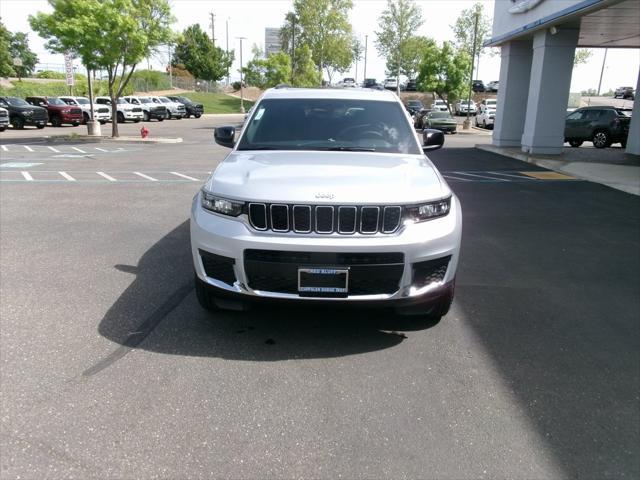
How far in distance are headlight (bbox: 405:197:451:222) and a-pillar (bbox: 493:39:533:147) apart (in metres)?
18.5

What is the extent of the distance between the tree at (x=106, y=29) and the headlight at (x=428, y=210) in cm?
2089

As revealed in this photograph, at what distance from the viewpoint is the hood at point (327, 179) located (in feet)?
11.6

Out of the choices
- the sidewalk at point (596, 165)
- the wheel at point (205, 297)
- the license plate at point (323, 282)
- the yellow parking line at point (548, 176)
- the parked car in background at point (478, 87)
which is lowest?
the yellow parking line at point (548, 176)

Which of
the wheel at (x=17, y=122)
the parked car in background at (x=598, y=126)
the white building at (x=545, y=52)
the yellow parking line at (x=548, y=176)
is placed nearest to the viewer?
the yellow parking line at (x=548, y=176)

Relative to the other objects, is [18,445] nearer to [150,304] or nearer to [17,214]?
[150,304]

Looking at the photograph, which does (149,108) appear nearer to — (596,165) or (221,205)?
(596,165)

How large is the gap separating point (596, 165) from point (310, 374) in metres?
14.6

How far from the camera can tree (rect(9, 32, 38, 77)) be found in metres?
90.4

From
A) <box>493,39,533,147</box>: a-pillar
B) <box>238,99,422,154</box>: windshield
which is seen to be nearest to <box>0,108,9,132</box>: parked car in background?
<box>493,39,533,147</box>: a-pillar

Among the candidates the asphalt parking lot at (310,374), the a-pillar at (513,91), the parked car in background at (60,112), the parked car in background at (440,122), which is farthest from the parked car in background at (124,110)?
the asphalt parking lot at (310,374)

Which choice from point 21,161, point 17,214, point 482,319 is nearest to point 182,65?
point 21,161

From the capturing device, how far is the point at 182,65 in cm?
8056

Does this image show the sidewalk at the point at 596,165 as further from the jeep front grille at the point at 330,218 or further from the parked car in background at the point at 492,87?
the parked car in background at the point at 492,87

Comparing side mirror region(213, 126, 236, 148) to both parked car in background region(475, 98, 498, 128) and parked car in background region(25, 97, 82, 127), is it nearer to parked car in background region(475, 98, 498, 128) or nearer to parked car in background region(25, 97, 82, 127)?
parked car in background region(25, 97, 82, 127)
